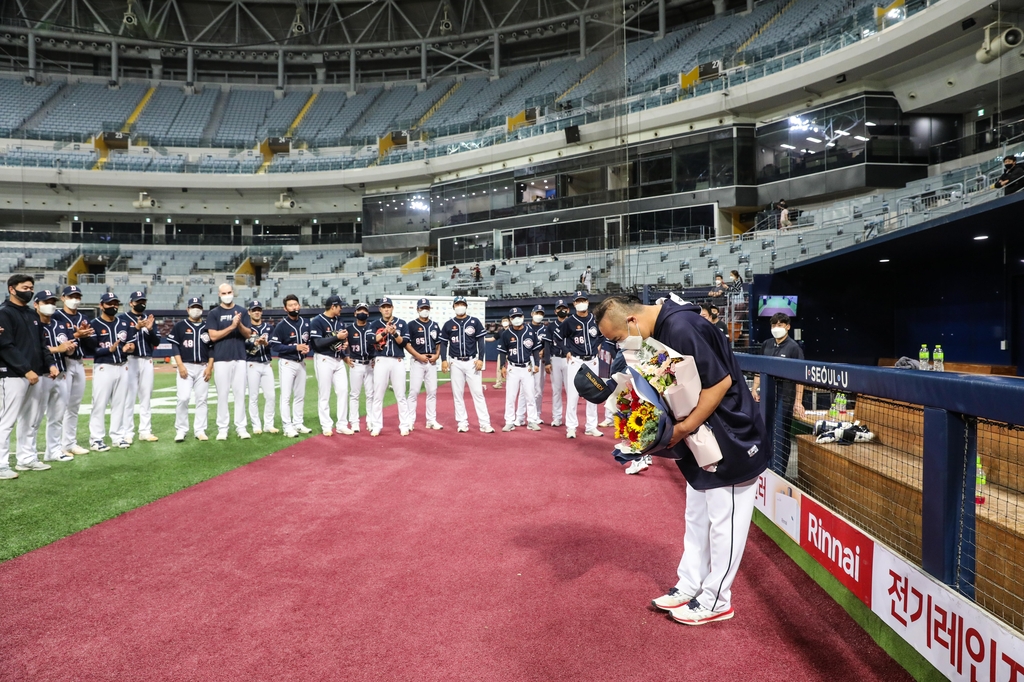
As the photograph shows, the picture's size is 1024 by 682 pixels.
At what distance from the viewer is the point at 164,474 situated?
7.19m

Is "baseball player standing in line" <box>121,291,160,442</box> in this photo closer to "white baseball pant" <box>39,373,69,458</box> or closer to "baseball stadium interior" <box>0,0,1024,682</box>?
"baseball stadium interior" <box>0,0,1024,682</box>

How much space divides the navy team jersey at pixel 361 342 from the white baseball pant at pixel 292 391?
899 millimetres

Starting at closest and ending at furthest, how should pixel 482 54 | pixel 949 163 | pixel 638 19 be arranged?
pixel 949 163 < pixel 638 19 < pixel 482 54

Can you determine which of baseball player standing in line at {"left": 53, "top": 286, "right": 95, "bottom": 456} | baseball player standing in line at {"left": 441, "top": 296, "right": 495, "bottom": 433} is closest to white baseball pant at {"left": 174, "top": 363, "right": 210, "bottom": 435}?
baseball player standing in line at {"left": 53, "top": 286, "right": 95, "bottom": 456}

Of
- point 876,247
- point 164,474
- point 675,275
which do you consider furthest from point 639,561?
point 675,275

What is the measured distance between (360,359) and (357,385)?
489 mm

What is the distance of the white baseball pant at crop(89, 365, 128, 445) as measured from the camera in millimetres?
8453

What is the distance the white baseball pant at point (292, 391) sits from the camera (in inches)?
387

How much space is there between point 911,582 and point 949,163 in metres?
26.5

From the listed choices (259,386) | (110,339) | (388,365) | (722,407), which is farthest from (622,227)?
(722,407)

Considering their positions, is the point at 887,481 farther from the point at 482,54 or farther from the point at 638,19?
the point at 482,54

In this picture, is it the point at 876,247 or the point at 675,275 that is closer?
the point at 876,247

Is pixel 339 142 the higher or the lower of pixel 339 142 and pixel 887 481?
the higher

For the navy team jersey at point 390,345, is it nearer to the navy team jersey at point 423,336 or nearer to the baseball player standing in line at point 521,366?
the navy team jersey at point 423,336
